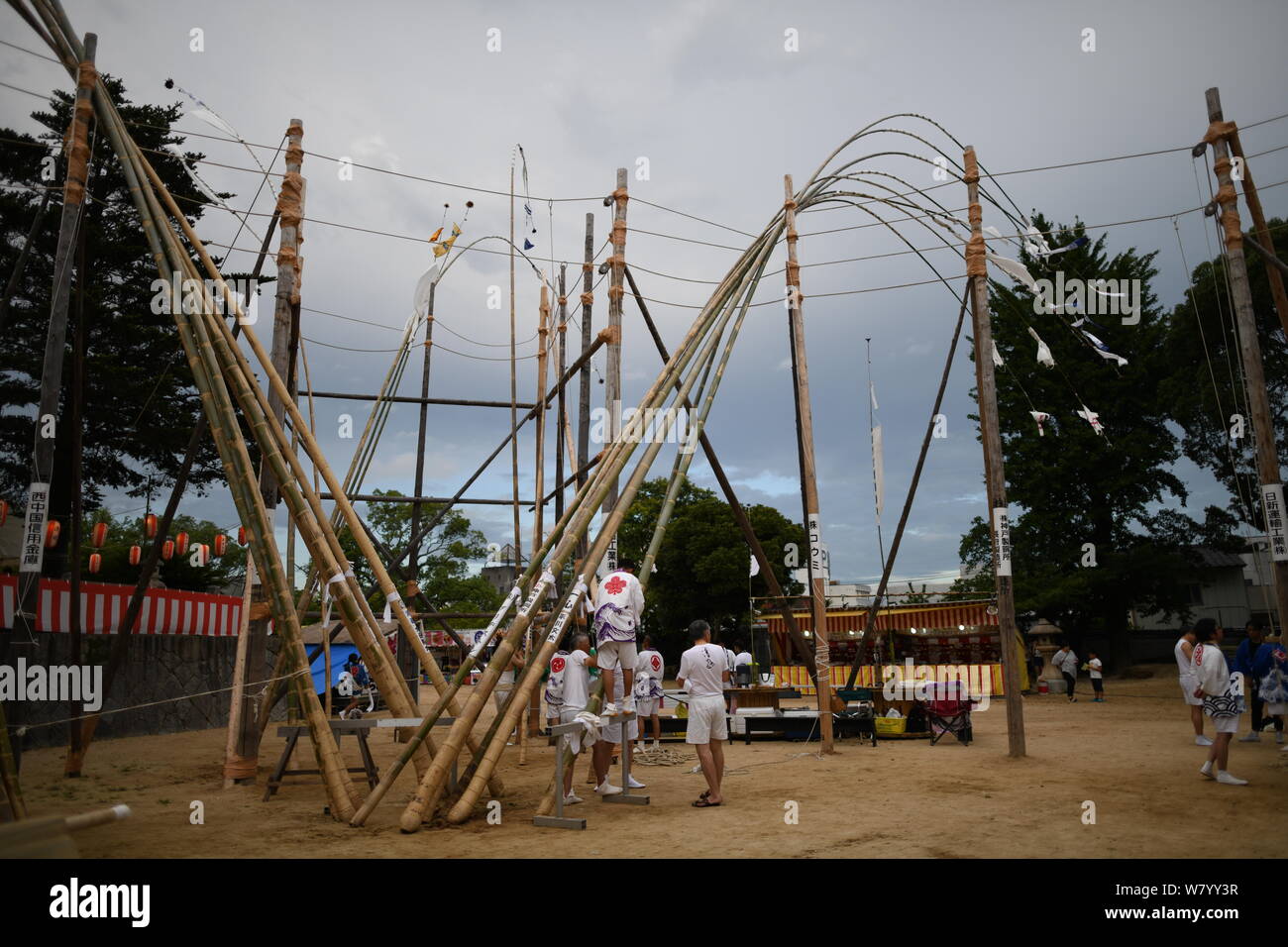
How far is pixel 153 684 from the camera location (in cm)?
1448

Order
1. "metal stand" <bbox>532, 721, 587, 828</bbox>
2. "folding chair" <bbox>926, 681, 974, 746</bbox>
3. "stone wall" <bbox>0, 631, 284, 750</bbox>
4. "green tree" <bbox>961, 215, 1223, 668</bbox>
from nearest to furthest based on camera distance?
"metal stand" <bbox>532, 721, 587, 828</bbox> < "stone wall" <bbox>0, 631, 284, 750</bbox> < "folding chair" <bbox>926, 681, 974, 746</bbox> < "green tree" <bbox>961, 215, 1223, 668</bbox>

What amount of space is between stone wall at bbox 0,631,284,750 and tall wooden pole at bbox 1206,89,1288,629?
40.9 feet

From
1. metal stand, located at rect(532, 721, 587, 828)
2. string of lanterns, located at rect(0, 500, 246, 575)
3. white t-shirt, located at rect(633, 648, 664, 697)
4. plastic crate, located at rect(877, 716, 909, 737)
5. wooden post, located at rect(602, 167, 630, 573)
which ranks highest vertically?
wooden post, located at rect(602, 167, 630, 573)

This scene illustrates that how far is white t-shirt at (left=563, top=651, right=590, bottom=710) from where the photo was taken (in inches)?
309

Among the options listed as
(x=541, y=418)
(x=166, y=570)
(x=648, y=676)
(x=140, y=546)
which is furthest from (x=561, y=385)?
(x=166, y=570)

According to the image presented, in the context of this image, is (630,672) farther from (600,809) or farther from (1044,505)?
(1044,505)

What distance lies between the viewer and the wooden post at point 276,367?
835cm

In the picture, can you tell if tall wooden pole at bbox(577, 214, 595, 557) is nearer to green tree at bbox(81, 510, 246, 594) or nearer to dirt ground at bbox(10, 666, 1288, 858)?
dirt ground at bbox(10, 666, 1288, 858)

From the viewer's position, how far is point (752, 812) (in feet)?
22.8

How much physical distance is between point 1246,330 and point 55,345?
481 inches

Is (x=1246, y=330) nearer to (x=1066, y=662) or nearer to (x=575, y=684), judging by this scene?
(x=575, y=684)

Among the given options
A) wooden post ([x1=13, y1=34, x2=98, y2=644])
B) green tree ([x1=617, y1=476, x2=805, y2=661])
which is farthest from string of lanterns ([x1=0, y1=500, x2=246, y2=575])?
green tree ([x1=617, y1=476, x2=805, y2=661])

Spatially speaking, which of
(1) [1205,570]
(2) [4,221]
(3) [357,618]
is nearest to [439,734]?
(3) [357,618]
